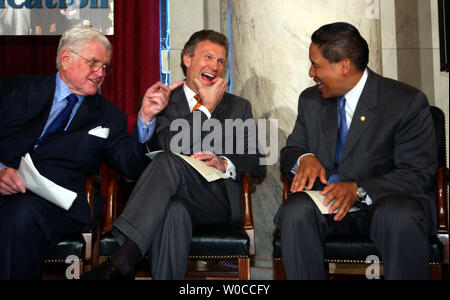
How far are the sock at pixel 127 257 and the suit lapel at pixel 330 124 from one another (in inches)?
42.5

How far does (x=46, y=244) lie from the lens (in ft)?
8.57

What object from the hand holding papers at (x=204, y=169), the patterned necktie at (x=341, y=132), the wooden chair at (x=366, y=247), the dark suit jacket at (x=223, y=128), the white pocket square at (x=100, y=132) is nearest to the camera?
the wooden chair at (x=366, y=247)

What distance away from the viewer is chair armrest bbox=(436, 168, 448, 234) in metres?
2.53

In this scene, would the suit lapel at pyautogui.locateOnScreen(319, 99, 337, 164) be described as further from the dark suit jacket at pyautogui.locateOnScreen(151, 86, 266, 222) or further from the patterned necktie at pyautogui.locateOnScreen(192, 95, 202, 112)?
the patterned necktie at pyautogui.locateOnScreen(192, 95, 202, 112)

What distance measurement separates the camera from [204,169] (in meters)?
2.72

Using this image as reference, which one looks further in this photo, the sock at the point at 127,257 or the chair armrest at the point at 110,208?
the chair armrest at the point at 110,208

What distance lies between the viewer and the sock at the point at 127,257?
241cm

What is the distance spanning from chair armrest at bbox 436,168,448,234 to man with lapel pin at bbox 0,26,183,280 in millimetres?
1458

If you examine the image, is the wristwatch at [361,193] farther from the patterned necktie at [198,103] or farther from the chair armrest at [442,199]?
the patterned necktie at [198,103]

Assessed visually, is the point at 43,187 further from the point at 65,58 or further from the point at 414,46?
the point at 414,46

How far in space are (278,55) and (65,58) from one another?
4.37ft

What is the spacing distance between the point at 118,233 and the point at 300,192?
0.86 metres

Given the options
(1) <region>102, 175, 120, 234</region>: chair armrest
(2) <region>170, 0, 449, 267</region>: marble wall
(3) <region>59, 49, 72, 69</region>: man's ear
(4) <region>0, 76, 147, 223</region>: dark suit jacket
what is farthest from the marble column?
(3) <region>59, 49, 72, 69</region>: man's ear

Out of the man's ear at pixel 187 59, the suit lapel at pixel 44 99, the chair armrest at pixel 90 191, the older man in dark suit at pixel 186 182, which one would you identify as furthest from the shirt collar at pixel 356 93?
the suit lapel at pixel 44 99
